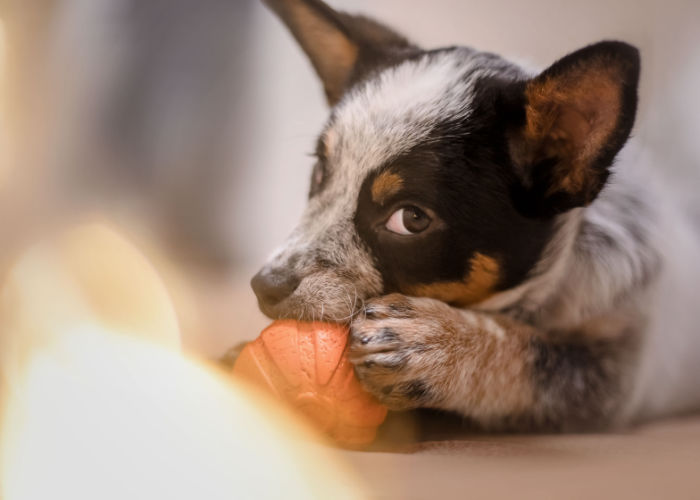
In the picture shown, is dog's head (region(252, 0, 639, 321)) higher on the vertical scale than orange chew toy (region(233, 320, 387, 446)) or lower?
higher

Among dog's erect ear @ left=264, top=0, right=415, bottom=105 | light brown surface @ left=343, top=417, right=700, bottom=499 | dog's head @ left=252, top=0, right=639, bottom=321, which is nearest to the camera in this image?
light brown surface @ left=343, top=417, right=700, bottom=499

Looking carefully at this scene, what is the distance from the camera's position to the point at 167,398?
1179mm

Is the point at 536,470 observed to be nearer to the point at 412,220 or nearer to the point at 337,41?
the point at 412,220

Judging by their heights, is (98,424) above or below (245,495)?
above

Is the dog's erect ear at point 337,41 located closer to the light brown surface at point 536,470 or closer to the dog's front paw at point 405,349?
the dog's front paw at point 405,349

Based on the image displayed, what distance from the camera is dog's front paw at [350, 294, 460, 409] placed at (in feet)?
3.76

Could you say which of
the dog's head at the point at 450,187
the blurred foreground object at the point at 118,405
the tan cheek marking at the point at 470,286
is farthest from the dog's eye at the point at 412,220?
the blurred foreground object at the point at 118,405

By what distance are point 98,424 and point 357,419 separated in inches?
19.2

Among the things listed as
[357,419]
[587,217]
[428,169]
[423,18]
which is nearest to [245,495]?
[357,419]

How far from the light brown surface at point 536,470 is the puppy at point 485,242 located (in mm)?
107

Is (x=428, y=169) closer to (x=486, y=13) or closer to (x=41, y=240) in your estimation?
(x=486, y=13)

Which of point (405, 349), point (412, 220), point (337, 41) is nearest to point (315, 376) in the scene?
point (405, 349)

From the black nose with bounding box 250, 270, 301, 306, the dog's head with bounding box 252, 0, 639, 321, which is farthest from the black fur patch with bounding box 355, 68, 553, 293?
the black nose with bounding box 250, 270, 301, 306

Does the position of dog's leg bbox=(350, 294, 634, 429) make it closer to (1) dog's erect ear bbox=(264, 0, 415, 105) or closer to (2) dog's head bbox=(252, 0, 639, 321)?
(2) dog's head bbox=(252, 0, 639, 321)
